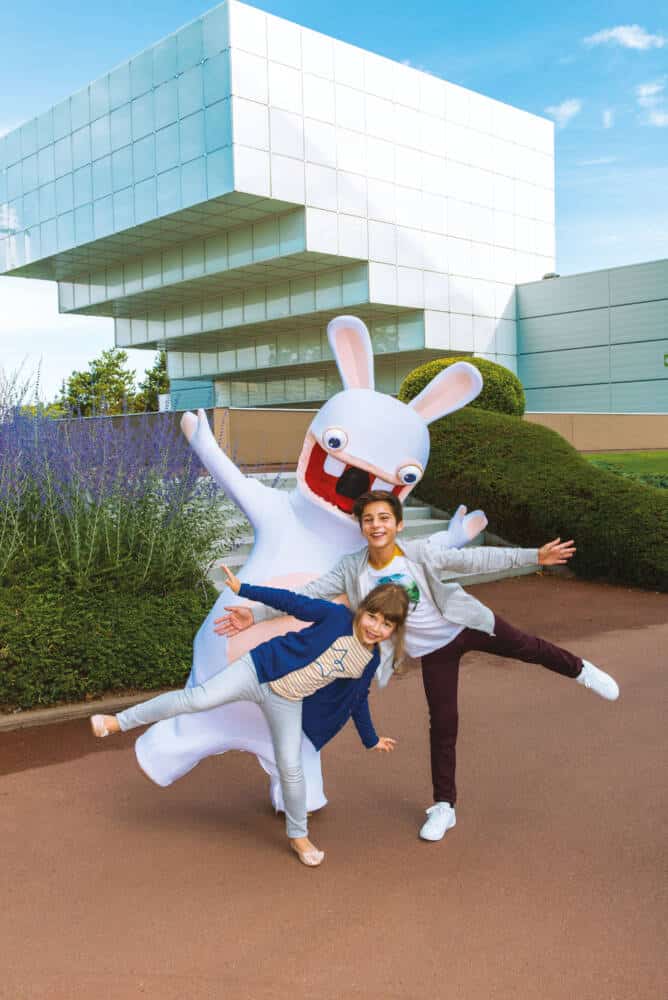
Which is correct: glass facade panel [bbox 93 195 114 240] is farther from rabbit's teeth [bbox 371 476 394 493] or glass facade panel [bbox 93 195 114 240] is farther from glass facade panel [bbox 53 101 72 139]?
rabbit's teeth [bbox 371 476 394 493]

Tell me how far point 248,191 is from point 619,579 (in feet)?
45.6

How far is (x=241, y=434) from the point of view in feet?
43.7

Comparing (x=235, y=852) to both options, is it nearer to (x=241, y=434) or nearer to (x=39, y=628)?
(x=39, y=628)

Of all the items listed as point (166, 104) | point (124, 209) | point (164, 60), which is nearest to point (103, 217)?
point (124, 209)

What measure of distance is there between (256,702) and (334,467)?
1068 mm

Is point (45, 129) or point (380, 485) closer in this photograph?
point (380, 485)

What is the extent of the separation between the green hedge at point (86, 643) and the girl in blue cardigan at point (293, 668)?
2301 millimetres

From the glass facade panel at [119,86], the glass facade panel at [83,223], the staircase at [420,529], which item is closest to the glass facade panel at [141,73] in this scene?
the glass facade panel at [119,86]

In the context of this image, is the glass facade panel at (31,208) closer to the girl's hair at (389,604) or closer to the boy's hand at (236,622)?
the boy's hand at (236,622)

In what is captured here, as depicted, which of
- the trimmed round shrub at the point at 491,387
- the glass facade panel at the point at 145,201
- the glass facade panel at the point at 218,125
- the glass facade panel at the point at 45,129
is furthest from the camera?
the glass facade panel at the point at 45,129

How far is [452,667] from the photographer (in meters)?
3.86

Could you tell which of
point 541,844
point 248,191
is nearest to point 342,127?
point 248,191

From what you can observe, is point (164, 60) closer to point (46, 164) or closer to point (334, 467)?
point (46, 164)

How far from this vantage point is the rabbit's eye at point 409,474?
12.5 feet
